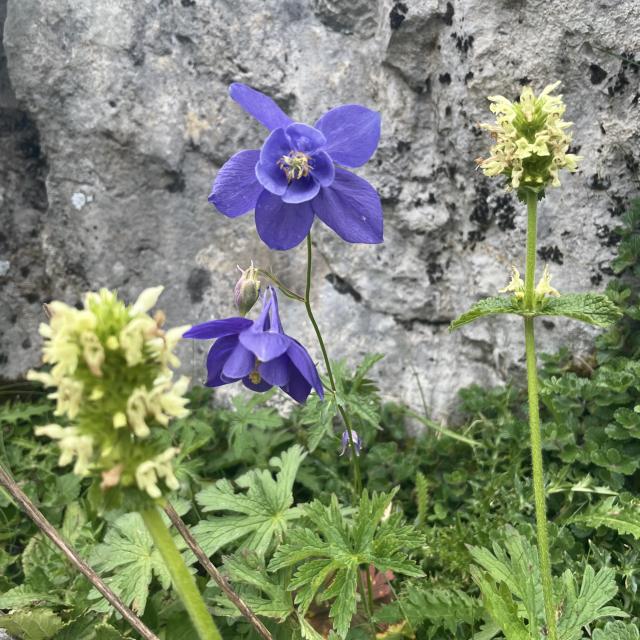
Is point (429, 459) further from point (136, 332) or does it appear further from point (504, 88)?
point (136, 332)

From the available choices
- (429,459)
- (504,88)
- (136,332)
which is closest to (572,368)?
(429,459)

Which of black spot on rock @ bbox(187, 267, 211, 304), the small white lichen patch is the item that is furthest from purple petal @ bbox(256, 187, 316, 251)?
the small white lichen patch

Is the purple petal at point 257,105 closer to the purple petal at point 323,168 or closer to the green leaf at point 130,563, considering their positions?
the purple petal at point 323,168

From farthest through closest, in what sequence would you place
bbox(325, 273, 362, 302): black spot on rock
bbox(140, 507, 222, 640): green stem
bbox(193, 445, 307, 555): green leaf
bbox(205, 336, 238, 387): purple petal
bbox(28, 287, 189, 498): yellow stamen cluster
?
→ bbox(325, 273, 362, 302): black spot on rock, bbox(193, 445, 307, 555): green leaf, bbox(205, 336, 238, 387): purple petal, bbox(140, 507, 222, 640): green stem, bbox(28, 287, 189, 498): yellow stamen cluster

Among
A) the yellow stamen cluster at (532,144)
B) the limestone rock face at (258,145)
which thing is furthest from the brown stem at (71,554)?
the limestone rock face at (258,145)

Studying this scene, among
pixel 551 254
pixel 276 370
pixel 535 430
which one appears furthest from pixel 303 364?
pixel 551 254

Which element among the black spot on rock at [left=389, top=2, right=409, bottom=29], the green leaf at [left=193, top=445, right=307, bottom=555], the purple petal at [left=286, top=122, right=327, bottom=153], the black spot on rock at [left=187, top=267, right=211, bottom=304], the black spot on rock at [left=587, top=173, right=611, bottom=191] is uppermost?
the black spot on rock at [left=389, top=2, right=409, bottom=29]

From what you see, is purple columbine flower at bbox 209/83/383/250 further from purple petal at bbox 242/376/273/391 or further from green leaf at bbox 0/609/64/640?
green leaf at bbox 0/609/64/640
